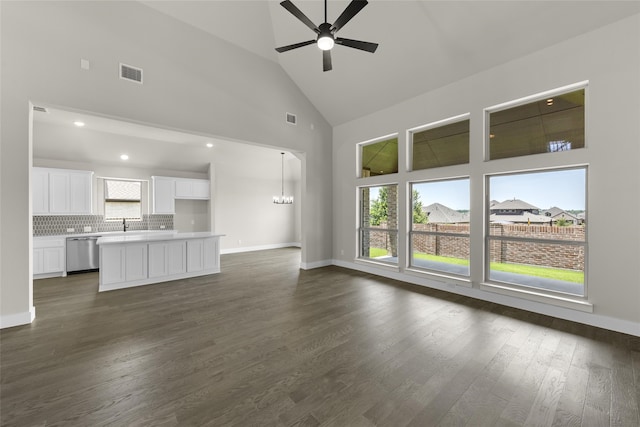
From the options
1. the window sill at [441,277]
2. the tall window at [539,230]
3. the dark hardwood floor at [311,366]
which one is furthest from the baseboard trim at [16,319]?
the tall window at [539,230]

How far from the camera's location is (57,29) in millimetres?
3432

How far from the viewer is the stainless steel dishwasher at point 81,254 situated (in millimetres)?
5883

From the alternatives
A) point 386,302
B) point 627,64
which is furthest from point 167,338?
point 627,64

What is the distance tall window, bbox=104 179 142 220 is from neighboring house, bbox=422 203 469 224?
7935 millimetres

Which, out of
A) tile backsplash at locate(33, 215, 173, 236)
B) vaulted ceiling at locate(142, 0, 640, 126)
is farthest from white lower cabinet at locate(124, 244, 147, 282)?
vaulted ceiling at locate(142, 0, 640, 126)

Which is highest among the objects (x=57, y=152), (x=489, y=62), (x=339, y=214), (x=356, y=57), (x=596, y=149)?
(x=356, y=57)

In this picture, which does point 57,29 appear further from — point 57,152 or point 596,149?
point 596,149

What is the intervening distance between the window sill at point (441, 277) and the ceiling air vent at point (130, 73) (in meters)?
5.80

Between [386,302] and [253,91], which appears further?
[253,91]

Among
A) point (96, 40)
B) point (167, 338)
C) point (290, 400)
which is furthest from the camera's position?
point (96, 40)

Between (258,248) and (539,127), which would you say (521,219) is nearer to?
(539,127)

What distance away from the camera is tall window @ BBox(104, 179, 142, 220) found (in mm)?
7133

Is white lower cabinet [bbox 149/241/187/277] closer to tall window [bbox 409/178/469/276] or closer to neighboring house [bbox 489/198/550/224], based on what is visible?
tall window [bbox 409/178/469/276]

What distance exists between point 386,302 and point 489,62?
4.07 m
